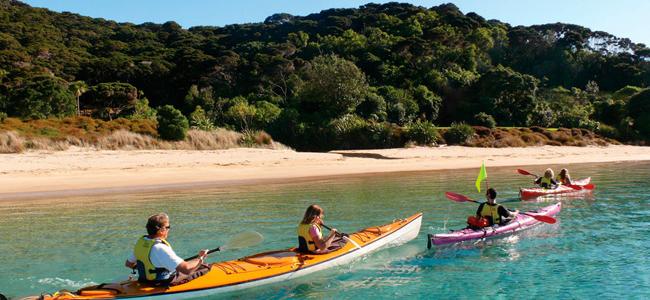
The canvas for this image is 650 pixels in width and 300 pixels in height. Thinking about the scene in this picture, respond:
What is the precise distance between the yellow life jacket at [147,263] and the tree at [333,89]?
30.8 meters

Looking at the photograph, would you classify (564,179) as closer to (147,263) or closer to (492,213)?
(492,213)

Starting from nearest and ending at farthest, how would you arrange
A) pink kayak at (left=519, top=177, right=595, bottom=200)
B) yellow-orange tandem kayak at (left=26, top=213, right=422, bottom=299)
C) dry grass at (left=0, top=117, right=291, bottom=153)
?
yellow-orange tandem kayak at (left=26, top=213, right=422, bottom=299), pink kayak at (left=519, top=177, right=595, bottom=200), dry grass at (left=0, top=117, right=291, bottom=153)

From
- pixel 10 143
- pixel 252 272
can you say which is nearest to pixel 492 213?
pixel 252 272

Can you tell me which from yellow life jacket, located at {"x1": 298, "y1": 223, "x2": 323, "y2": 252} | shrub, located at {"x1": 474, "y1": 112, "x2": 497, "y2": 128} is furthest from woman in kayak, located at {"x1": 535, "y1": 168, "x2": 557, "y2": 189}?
shrub, located at {"x1": 474, "y1": 112, "x2": 497, "y2": 128}

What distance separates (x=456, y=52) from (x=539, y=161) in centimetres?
2961

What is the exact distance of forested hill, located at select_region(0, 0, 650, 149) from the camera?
124 feet

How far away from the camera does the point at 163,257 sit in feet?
21.4

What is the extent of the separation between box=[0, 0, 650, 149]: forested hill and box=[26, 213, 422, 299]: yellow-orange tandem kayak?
2524cm

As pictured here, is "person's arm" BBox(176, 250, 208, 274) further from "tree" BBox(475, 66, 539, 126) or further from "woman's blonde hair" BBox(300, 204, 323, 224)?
"tree" BBox(475, 66, 539, 126)

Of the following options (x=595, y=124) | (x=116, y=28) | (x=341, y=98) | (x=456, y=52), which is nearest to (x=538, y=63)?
(x=456, y=52)

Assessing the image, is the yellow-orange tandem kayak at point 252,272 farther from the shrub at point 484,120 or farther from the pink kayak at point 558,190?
the shrub at point 484,120

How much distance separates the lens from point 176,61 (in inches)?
2295

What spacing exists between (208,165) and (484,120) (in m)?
24.8

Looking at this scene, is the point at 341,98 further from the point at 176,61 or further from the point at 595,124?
the point at 176,61
